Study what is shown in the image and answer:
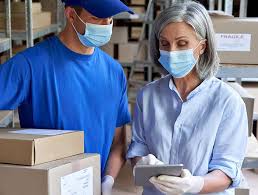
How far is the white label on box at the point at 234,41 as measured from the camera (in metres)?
2.14

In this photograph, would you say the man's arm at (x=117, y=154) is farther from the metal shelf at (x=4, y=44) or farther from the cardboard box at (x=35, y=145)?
the metal shelf at (x=4, y=44)

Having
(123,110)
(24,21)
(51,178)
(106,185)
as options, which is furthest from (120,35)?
(51,178)

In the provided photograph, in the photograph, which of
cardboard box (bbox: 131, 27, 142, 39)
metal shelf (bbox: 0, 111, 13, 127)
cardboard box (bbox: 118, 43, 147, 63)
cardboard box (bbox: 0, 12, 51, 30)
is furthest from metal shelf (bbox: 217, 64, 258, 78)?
cardboard box (bbox: 131, 27, 142, 39)

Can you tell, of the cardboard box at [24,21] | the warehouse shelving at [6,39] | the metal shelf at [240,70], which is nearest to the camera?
the metal shelf at [240,70]

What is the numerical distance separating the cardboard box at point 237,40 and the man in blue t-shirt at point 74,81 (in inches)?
27.4

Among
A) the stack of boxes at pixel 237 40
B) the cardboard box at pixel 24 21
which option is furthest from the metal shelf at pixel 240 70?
the cardboard box at pixel 24 21

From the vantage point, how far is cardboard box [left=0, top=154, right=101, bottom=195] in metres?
1.25

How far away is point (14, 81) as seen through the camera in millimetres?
1439

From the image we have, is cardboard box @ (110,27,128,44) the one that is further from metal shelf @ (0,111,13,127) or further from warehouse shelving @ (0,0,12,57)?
metal shelf @ (0,111,13,127)

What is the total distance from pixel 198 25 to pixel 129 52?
3.76 metres

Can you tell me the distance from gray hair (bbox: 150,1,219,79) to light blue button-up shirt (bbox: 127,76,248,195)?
0.18 ft

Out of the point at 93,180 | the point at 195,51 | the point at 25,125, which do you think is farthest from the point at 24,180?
the point at 195,51

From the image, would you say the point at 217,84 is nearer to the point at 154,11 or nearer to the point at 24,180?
the point at 24,180

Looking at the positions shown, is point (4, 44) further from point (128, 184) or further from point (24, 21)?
point (128, 184)
